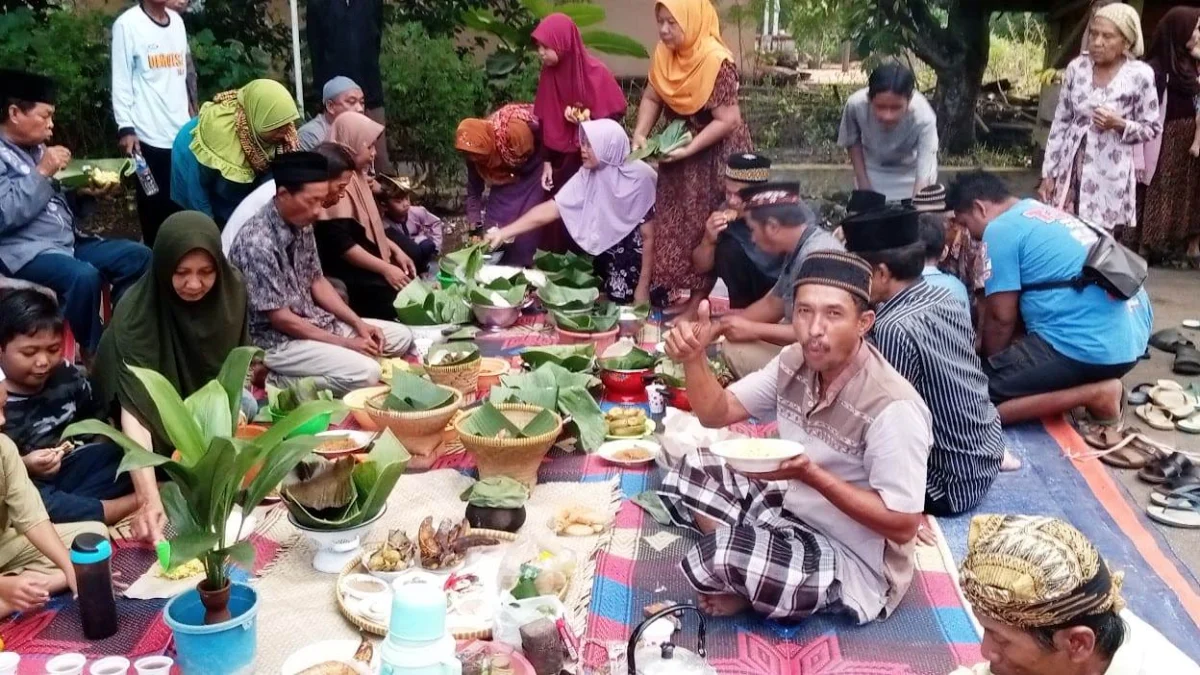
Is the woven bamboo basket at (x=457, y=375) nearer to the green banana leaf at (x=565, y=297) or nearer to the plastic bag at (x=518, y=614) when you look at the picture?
the green banana leaf at (x=565, y=297)

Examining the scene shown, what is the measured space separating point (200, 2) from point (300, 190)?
5.81 m

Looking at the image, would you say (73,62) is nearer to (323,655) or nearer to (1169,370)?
(323,655)

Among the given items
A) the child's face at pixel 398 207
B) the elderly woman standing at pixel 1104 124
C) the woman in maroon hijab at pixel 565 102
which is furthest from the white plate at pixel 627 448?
the elderly woman standing at pixel 1104 124

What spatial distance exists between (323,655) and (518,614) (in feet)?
1.49

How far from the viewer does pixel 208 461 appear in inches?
81.6

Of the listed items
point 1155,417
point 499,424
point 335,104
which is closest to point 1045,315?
point 1155,417

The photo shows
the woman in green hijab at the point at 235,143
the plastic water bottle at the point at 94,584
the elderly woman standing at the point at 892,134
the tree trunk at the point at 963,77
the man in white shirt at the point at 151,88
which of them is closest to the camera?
the plastic water bottle at the point at 94,584

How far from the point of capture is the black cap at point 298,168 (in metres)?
4.02

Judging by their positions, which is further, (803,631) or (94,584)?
(803,631)

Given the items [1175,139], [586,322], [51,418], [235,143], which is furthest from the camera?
[1175,139]

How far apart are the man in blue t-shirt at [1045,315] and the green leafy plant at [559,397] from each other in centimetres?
173

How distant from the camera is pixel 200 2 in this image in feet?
28.9

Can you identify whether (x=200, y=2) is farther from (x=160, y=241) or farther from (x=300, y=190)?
(x=160, y=241)

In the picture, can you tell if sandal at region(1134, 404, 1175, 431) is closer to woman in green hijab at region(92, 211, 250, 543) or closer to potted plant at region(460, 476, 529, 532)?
potted plant at region(460, 476, 529, 532)
